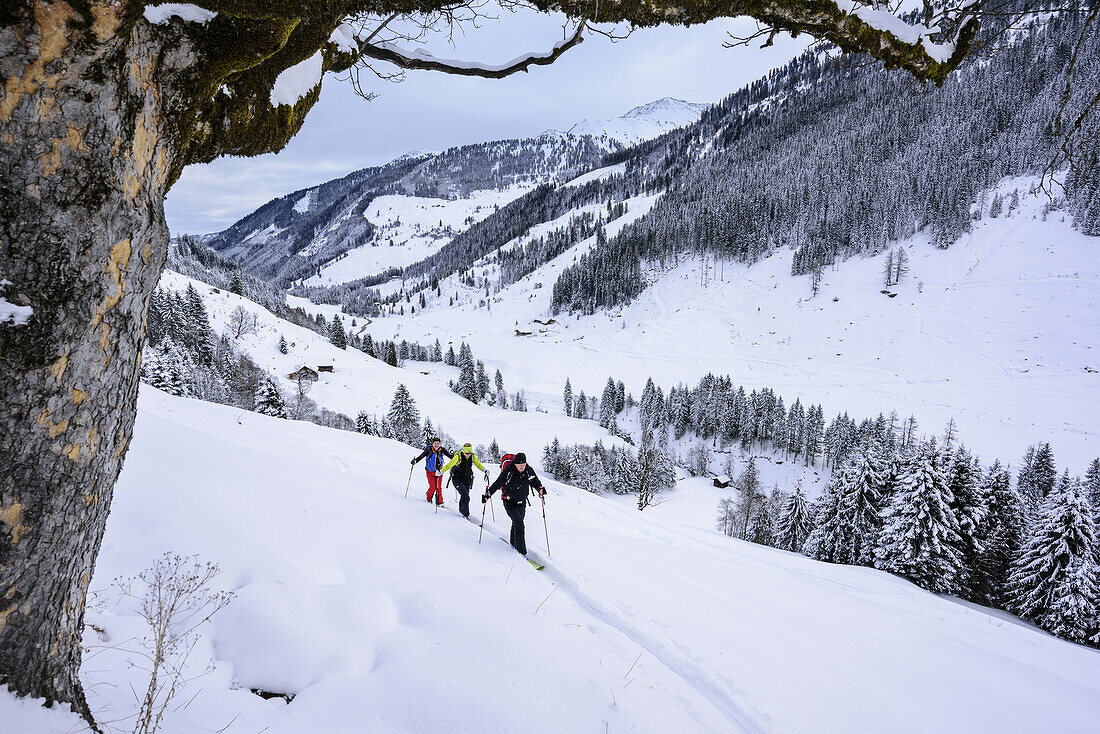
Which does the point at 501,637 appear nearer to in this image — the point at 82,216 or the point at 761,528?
the point at 82,216

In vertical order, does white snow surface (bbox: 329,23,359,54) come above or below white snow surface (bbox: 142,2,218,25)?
above

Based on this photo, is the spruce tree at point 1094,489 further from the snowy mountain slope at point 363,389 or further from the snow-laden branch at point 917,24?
the snowy mountain slope at point 363,389

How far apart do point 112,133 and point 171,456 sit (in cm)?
859

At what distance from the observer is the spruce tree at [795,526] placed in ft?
103

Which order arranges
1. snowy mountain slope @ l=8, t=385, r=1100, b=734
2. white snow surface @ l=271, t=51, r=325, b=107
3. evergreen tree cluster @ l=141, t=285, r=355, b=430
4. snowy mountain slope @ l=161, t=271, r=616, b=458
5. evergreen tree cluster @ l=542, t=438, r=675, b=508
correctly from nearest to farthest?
white snow surface @ l=271, t=51, r=325, b=107 → snowy mountain slope @ l=8, t=385, r=1100, b=734 → evergreen tree cluster @ l=141, t=285, r=355, b=430 → evergreen tree cluster @ l=542, t=438, r=675, b=508 → snowy mountain slope @ l=161, t=271, r=616, b=458

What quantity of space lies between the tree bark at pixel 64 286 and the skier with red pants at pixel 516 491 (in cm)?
558

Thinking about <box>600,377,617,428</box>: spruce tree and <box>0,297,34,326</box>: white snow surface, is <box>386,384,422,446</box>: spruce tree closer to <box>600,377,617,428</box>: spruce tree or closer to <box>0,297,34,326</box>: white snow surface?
<box>600,377,617,428</box>: spruce tree

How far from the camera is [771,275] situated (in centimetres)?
10175

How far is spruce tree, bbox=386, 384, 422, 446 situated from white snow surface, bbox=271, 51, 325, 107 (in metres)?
44.5

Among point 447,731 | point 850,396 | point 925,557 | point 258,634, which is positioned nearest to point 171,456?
point 258,634

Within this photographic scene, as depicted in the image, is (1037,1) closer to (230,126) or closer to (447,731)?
(230,126)

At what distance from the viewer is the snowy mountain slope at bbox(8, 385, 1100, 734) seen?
3678mm

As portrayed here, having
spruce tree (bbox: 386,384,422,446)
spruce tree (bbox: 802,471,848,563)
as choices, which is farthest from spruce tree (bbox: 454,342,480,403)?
spruce tree (bbox: 802,471,848,563)

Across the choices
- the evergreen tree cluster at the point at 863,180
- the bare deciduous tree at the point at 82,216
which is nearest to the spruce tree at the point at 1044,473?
the bare deciduous tree at the point at 82,216
